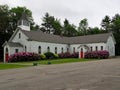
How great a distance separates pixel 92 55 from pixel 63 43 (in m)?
8.92

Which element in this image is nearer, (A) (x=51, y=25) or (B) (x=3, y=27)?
(B) (x=3, y=27)

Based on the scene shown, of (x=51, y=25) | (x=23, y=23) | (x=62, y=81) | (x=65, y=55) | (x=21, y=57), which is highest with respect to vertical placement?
(x=51, y=25)

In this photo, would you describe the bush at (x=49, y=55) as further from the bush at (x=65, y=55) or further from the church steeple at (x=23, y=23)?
the church steeple at (x=23, y=23)

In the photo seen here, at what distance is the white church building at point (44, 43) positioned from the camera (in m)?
40.3

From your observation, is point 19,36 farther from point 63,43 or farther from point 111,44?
point 111,44

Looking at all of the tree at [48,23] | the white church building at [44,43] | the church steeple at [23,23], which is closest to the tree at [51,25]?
the tree at [48,23]

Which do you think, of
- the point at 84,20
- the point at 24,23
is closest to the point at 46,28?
the point at 84,20

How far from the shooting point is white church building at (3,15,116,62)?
40312mm

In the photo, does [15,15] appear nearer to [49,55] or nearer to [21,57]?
[49,55]

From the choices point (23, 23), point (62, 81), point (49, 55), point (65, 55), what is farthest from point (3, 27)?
point (62, 81)

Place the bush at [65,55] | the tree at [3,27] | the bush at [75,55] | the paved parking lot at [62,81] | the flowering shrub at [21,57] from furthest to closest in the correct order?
the tree at [3,27] < the bush at [75,55] < the bush at [65,55] < the flowering shrub at [21,57] < the paved parking lot at [62,81]

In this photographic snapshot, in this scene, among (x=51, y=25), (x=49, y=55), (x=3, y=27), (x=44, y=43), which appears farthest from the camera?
(x=51, y=25)

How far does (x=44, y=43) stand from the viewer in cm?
4381

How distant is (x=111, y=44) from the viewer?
163 ft
